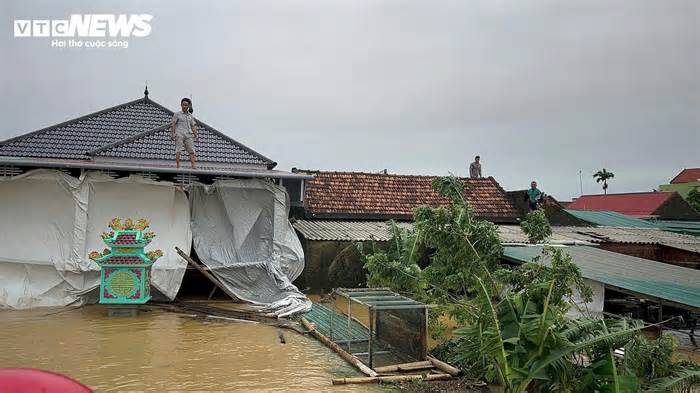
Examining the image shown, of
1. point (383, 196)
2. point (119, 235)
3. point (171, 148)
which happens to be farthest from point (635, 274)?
point (171, 148)

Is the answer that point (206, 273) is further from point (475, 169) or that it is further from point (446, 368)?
point (475, 169)

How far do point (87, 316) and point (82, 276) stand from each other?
1244 millimetres

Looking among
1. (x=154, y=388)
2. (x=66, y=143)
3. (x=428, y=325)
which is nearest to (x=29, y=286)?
(x=66, y=143)

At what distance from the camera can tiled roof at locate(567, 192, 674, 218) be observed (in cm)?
2811

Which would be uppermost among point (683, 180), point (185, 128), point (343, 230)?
point (683, 180)

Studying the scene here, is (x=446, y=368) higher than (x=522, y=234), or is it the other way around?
(x=522, y=234)

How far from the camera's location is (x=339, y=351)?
274 inches

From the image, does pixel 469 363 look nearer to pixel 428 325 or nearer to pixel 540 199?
pixel 428 325

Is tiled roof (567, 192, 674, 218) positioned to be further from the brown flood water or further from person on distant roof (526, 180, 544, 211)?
the brown flood water

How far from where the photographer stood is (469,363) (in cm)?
634

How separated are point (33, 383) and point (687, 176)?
5926cm

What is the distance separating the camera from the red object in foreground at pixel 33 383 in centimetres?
232

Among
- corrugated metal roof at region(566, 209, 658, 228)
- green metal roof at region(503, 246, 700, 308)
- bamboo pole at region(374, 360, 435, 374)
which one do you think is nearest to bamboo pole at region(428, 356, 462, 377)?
bamboo pole at region(374, 360, 435, 374)

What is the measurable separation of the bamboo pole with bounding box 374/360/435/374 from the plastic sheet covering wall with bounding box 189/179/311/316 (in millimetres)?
4504
